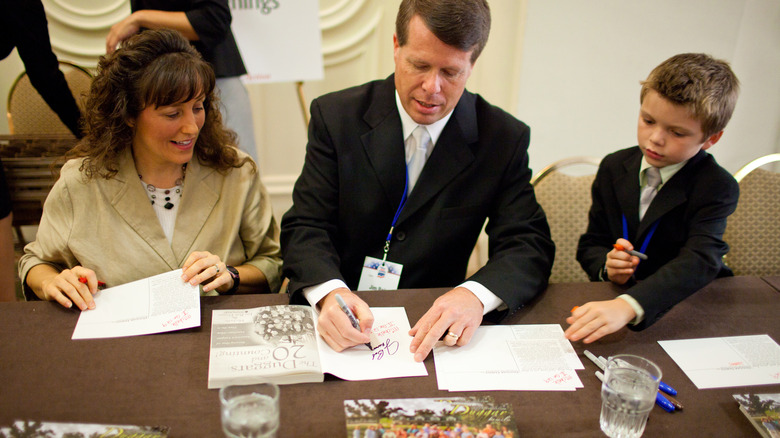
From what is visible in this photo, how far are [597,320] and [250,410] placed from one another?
2.88 ft

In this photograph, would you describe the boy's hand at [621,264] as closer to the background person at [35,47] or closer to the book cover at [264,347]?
the book cover at [264,347]

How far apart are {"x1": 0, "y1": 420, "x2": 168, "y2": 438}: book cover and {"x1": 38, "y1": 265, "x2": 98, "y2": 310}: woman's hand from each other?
405 mm

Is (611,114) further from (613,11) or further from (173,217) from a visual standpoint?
(173,217)

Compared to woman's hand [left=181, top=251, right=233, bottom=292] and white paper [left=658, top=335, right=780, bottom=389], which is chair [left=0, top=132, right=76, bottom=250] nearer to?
woman's hand [left=181, top=251, right=233, bottom=292]

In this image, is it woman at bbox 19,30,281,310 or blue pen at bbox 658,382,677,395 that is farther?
woman at bbox 19,30,281,310

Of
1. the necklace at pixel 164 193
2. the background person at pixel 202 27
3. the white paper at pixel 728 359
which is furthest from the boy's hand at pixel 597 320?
the background person at pixel 202 27

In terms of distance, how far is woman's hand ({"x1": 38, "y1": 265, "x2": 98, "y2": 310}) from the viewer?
1.41m

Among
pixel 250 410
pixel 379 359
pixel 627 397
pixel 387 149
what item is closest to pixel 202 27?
pixel 387 149

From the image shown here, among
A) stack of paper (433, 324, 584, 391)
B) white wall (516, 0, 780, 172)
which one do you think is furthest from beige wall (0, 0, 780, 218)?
stack of paper (433, 324, 584, 391)

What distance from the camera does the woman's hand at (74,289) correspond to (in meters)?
1.41

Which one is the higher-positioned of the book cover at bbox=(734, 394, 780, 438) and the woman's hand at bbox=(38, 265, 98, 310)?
the woman's hand at bbox=(38, 265, 98, 310)

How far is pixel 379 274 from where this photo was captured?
1795mm

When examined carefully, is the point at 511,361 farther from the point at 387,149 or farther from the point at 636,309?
the point at 387,149

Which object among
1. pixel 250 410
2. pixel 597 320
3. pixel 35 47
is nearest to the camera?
pixel 250 410
